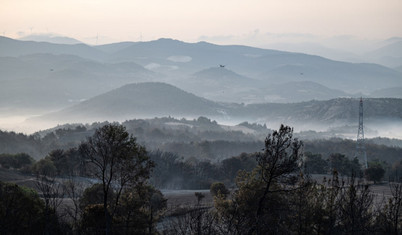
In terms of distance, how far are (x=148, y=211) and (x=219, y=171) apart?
222 ft

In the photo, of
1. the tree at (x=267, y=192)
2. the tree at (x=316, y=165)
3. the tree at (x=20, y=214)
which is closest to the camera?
the tree at (x=267, y=192)

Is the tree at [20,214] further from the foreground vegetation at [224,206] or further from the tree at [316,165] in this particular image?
the tree at [316,165]

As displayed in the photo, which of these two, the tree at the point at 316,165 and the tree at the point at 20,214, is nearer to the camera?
the tree at the point at 20,214

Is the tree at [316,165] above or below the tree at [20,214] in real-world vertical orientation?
above

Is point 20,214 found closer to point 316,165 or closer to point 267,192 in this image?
point 267,192

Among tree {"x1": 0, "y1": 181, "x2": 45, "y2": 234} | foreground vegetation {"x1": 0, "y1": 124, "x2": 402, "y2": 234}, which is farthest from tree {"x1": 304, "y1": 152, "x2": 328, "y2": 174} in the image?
tree {"x1": 0, "y1": 181, "x2": 45, "y2": 234}

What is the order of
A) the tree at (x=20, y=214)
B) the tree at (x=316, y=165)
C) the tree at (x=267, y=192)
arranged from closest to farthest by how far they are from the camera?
1. the tree at (x=267, y=192)
2. the tree at (x=20, y=214)
3. the tree at (x=316, y=165)

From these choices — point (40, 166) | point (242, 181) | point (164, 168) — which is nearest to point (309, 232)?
point (242, 181)

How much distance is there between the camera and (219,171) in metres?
99.8

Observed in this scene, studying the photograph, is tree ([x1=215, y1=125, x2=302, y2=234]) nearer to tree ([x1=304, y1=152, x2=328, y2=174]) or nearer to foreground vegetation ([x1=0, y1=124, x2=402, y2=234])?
foreground vegetation ([x1=0, y1=124, x2=402, y2=234])

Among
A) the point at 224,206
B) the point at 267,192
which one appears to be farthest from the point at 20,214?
the point at 267,192

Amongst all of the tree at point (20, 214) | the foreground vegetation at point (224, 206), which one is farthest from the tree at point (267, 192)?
the tree at point (20, 214)

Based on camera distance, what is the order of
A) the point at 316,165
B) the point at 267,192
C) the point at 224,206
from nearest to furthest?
the point at 267,192 → the point at 224,206 → the point at 316,165

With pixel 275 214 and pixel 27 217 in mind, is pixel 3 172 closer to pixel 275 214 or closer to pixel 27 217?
pixel 27 217
